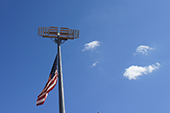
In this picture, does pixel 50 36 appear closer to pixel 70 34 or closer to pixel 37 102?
pixel 70 34

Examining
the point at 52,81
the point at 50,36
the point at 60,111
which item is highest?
the point at 50,36

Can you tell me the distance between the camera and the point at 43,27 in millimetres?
16438

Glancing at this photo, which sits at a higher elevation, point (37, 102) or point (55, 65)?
point (55, 65)

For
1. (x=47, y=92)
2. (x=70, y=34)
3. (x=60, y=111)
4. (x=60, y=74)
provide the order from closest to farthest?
(x=60, y=111)
(x=60, y=74)
(x=47, y=92)
(x=70, y=34)

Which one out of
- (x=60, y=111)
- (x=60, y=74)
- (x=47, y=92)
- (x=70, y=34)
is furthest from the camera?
(x=70, y=34)

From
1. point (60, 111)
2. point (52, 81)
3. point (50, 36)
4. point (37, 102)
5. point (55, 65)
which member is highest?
point (50, 36)

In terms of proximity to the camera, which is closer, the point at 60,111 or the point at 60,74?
the point at 60,111

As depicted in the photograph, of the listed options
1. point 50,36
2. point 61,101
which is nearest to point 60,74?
Answer: point 61,101

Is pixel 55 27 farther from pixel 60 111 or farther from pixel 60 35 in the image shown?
pixel 60 111

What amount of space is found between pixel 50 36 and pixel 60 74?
142 inches

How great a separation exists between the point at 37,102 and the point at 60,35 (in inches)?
241

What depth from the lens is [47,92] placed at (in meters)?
15.7

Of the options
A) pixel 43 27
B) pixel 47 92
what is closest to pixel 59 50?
pixel 43 27

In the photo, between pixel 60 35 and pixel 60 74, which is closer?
pixel 60 74
